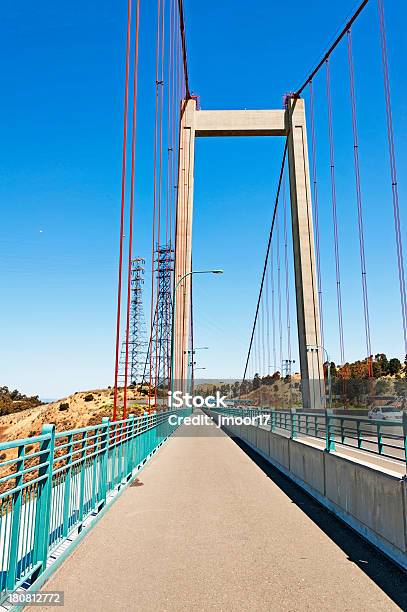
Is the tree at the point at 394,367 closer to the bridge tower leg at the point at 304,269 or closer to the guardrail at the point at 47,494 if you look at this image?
the bridge tower leg at the point at 304,269

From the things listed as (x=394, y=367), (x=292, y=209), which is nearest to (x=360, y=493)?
(x=292, y=209)

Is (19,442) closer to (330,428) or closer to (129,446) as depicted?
(330,428)

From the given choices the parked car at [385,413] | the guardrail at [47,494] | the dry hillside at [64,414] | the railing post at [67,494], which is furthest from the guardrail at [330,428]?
the dry hillside at [64,414]

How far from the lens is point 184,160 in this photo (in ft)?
144

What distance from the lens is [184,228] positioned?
43.8 metres

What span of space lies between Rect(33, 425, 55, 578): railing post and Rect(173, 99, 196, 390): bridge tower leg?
3722cm

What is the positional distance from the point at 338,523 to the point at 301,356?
26913 millimetres

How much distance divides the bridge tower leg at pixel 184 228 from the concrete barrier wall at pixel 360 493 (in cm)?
3213

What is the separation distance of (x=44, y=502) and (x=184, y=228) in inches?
1572

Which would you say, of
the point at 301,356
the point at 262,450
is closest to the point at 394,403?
the point at 301,356

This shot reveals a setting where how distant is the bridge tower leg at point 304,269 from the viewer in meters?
31.5

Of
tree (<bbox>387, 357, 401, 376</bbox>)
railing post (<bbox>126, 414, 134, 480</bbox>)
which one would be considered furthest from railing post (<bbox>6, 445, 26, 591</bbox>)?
tree (<bbox>387, 357, 401, 376</bbox>)

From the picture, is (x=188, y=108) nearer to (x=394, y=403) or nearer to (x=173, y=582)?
(x=394, y=403)

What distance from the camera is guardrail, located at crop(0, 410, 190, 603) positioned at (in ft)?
12.8
